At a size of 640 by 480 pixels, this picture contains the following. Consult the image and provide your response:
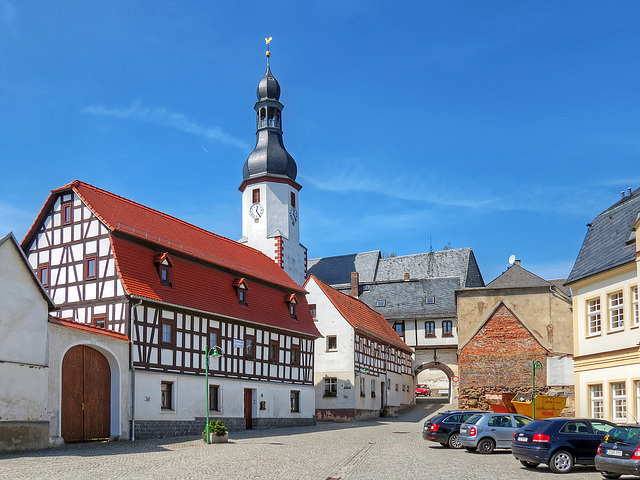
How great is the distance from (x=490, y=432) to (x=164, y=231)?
18.9m

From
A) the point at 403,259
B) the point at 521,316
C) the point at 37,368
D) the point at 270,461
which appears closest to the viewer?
the point at 270,461

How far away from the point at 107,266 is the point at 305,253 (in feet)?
128

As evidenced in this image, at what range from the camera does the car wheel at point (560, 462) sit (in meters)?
18.8


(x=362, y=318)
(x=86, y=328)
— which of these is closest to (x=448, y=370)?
(x=362, y=318)

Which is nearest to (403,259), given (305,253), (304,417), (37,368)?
(305,253)

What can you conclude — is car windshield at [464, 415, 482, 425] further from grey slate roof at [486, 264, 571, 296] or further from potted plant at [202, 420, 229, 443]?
grey slate roof at [486, 264, 571, 296]

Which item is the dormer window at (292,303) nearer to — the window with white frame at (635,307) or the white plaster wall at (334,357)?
the white plaster wall at (334,357)

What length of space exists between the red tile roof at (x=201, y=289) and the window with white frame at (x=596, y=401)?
1644 centimetres

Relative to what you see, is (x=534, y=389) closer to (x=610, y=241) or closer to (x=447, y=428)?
(x=610, y=241)

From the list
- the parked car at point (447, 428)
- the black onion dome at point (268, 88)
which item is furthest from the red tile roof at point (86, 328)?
the black onion dome at point (268, 88)

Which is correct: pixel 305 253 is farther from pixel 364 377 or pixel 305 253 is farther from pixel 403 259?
pixel 364 377

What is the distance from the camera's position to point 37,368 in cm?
2397

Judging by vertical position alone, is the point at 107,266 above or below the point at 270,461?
above

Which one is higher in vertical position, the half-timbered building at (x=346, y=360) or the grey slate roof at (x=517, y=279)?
the grey slate roof at (x=517, y=279)
